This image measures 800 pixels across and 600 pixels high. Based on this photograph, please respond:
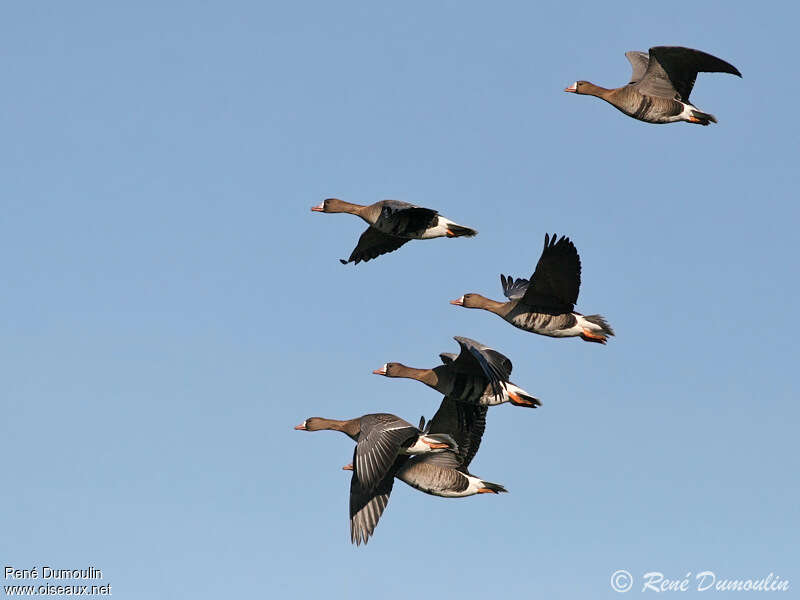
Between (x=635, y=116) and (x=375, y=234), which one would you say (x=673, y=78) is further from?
(x=375, y=234)

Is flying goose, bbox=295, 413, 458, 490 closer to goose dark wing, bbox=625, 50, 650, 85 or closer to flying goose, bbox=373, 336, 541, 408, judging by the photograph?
flying goose, bbox=373, 336, 541, 408

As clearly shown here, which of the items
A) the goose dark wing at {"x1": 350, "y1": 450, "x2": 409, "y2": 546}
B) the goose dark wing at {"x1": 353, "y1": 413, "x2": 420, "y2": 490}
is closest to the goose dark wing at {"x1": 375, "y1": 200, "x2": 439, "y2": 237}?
the goose dark wing at {"x1": 353, "y1": 413, "x2": 420, "y2": 490}

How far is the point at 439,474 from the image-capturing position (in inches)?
886

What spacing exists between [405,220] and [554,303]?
3170 mm

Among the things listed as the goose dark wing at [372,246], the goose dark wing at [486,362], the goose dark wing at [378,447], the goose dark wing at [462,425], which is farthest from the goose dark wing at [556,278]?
the goose dark wing at [372,246]

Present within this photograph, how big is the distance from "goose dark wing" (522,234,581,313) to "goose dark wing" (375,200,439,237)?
2411mm

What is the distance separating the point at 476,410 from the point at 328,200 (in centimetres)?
524

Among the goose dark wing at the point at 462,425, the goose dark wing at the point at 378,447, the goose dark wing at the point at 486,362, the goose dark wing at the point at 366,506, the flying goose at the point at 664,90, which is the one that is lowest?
the goose dark wing at the point at 366,506

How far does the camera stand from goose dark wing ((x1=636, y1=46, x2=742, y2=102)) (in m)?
23.3

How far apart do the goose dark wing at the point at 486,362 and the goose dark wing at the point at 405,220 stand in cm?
272

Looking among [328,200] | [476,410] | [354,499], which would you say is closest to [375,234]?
[328,200]

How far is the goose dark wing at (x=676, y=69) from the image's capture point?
76.5 ft

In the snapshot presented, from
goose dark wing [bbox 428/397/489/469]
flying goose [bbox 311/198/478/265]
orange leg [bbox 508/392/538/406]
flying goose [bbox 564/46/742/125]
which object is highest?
flying goose [bbox 564/46/742/125]

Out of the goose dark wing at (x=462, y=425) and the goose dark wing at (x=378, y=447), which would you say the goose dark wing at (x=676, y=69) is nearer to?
the goose dark wing at (x=462, y=425)
